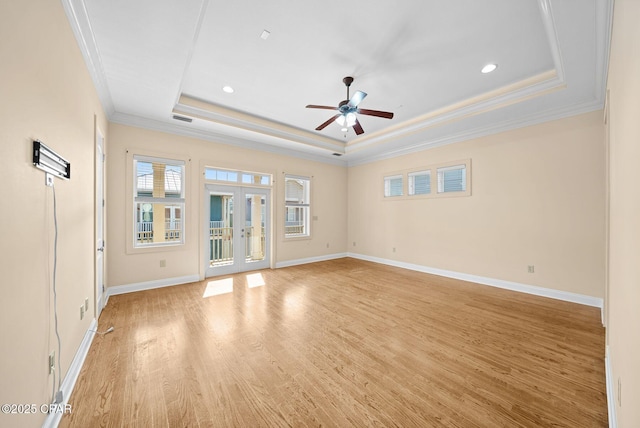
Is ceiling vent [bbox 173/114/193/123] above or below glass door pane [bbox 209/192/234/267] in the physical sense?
above

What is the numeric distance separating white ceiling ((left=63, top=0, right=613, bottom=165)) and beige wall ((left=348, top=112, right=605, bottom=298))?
43 cm

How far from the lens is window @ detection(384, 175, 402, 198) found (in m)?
6.31

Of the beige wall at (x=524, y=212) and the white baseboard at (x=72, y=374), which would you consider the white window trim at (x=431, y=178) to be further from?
the white baseboard at (x=72, y=374)

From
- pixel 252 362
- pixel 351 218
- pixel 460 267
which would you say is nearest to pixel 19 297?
pixel 252 362

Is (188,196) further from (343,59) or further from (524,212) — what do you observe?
(524,212)

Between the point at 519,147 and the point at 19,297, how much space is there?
6226mm

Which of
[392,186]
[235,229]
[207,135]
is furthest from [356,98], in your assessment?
[235,229]

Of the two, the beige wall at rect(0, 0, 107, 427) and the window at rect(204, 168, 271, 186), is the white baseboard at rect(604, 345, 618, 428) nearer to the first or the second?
the beige wall at rect(0, 0, 107, 427)

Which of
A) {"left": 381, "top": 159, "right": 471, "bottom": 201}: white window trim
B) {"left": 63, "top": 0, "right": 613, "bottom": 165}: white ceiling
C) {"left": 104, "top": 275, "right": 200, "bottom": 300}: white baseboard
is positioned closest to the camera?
{"left": 63, "top": 0, "right": 613, "bottom": 165}: white ceiling

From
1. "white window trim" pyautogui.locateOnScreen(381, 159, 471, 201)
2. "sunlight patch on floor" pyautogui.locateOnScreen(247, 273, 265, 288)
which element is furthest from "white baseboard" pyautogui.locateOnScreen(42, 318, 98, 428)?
"white window trim" pyautogui.locateOnScreen(381, 159, 471, 201)

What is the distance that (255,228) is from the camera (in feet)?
19.1

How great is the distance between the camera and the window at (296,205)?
642 centimetres

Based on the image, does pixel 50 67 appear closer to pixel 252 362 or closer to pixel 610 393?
pixel 252 362

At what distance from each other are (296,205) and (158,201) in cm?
320
